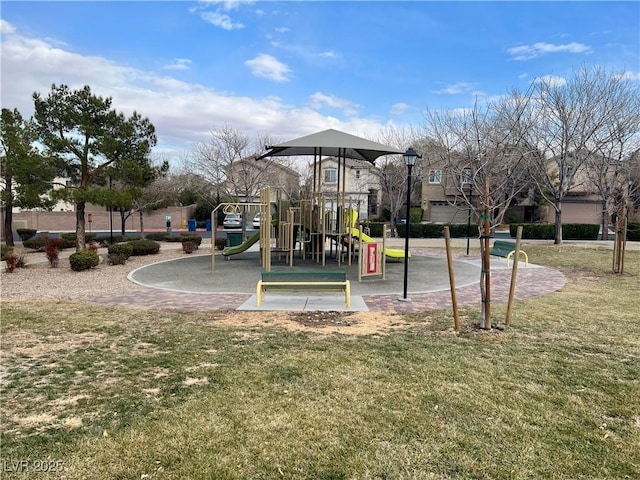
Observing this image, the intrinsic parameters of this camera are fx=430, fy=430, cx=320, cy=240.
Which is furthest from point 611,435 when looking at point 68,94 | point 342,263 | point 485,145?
point 485,145

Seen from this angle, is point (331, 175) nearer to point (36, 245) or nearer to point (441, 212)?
point (441, 212)

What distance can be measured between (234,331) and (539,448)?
4078mm

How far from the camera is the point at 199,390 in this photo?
12.9ft

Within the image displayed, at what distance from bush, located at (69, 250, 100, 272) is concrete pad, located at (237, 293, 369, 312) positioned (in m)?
6.69

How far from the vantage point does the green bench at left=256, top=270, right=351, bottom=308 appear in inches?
297

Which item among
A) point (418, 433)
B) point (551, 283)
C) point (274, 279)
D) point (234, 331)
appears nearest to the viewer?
point (418, 433)

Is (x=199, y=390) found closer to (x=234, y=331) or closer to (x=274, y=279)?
(x=234, y=331)

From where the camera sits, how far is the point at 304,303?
25.6ft

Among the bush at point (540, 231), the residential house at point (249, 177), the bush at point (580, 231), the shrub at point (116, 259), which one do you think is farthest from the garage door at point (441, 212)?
the shrub at point (116, 259)

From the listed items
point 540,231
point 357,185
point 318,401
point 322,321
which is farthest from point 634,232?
point 318,401

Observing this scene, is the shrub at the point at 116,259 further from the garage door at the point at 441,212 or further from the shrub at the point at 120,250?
the garage door at the point at 441,212

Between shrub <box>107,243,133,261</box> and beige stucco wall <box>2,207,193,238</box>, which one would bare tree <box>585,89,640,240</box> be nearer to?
shrub <box>107,243,133,261</box>

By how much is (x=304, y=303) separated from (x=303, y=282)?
50 centimetres

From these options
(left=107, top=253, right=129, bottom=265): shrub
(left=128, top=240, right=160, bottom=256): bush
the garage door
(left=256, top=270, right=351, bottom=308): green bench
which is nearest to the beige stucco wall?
(left=128, top=240, right=160, bottom=256): bush
